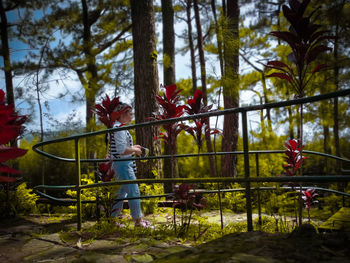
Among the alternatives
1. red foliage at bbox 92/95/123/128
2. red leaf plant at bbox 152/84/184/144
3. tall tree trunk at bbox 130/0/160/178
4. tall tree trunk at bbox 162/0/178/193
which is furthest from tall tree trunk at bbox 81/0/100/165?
red leaf plant at bbox 152/84/184/144

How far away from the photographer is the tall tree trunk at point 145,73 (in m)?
5.52

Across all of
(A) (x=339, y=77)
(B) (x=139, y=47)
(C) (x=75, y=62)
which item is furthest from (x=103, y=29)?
(A) (x=339, y=77)

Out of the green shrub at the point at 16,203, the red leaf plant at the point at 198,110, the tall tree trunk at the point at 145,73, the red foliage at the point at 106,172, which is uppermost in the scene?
the tall tree trunk at the point at 145,73

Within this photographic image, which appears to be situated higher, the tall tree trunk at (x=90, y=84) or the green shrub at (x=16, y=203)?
the tall tree trunk at (x=90, y=84)

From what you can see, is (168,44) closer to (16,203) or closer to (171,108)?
(171,108)

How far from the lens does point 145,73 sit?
220 inches

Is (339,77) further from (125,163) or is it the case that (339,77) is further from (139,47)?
(125,163)

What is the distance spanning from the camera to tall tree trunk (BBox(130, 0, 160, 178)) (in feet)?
18.1

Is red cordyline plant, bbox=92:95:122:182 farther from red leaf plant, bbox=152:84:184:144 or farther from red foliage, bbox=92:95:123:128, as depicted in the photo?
red leaf plant, bbox=152:84:184:144

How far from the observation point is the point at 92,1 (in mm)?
11047

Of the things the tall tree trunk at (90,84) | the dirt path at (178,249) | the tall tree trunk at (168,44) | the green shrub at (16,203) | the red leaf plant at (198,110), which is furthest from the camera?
the tall tree trunk at (90,84)

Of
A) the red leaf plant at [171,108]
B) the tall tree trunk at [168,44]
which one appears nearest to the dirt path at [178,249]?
the red leaf plant at [171,108]

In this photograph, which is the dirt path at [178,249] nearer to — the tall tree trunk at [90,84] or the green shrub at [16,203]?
the green shrub at [16,203]

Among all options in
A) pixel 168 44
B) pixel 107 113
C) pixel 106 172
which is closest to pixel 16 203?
pixel 106 172
